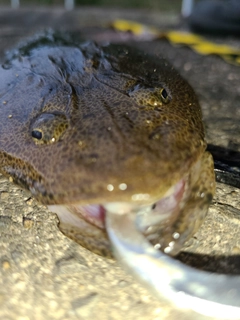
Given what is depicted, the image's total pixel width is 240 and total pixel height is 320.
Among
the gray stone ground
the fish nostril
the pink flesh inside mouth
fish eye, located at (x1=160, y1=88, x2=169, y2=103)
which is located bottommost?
the gray stone ground

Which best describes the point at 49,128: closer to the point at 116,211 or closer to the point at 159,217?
the point at 116,211

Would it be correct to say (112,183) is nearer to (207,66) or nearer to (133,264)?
(133,264)

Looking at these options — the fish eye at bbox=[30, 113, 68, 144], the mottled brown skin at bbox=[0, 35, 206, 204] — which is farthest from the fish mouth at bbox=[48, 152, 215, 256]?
the fish eye at bbox=[30, 113, 68, 144]

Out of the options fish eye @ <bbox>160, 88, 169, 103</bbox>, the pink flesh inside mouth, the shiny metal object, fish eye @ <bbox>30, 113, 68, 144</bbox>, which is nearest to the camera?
the shiny metal object

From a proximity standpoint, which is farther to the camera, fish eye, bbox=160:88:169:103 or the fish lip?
fish eye, bbox=160:88:169:103

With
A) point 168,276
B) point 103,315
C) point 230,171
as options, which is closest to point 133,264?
point 168,276

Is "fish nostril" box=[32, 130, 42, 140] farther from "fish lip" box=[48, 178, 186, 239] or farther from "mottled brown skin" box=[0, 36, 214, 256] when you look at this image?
"fish lip" box=[48, 178, 186, 239]

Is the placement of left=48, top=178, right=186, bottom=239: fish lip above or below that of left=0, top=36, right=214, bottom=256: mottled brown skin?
below
